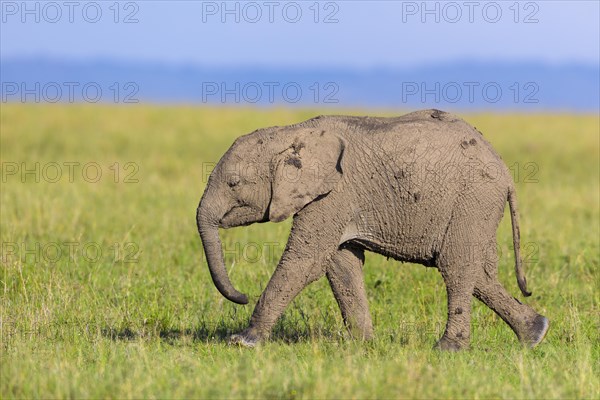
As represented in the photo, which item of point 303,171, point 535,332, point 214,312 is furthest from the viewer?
point 214,312

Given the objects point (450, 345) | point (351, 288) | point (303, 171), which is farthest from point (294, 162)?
Result: point (450, 345)

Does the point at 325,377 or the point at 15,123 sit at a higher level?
the point at 15,123

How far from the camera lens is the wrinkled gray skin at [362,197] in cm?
792

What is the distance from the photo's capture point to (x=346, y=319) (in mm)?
8664

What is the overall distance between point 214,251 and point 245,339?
29.0 inches

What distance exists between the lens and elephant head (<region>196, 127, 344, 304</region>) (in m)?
7.84

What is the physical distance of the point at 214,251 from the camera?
7922 millimetres

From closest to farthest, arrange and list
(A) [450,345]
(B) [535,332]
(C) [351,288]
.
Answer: (A) [450,345] → (B) [535,332] → (C) [351,288]

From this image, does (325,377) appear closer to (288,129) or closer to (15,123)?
(288,129)

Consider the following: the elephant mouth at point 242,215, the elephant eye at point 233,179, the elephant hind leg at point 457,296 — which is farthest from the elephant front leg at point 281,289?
the elephant hind leg at point 457,296

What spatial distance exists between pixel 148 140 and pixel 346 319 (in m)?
18.6

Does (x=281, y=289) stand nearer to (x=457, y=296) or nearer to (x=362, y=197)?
(x=362, y=197)

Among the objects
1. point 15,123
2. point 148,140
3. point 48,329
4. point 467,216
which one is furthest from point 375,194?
point 15,123

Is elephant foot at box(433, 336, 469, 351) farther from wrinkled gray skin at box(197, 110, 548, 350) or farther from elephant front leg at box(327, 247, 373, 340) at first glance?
elephant front leg at box(327, 247, 373, 340)
